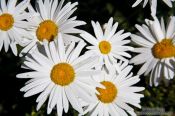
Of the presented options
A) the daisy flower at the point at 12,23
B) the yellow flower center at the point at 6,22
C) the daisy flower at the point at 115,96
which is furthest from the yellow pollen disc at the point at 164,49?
the yellow flower center at the point at 6,22

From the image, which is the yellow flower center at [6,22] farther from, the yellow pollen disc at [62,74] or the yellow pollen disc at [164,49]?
the yellow pollen disc at [164,49]

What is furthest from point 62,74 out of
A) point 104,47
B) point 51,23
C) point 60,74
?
point 104,47

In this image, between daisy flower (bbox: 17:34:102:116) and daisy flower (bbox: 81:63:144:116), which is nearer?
daisy flower (bbox: 17:34:102:116)

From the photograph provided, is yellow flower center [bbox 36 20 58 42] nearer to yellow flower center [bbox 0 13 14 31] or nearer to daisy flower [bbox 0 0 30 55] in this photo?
Answer: daisy flower [bbox 0 0 30 55]

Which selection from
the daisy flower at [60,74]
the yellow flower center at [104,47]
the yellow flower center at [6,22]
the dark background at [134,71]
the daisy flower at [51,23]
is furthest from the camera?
the dark background at [134,71]

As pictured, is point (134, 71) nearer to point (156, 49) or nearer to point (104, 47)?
point (156, 49)

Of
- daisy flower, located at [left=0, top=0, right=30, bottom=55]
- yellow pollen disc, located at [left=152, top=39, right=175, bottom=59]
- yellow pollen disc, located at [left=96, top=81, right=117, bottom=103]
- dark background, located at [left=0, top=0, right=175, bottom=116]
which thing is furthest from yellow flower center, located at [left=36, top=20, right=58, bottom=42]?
yellow pollen disc, located at [left=152, top=39, right=175, bottom=59]

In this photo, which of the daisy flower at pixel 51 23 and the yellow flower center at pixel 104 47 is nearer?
the daisy flower at pixel 51 23
